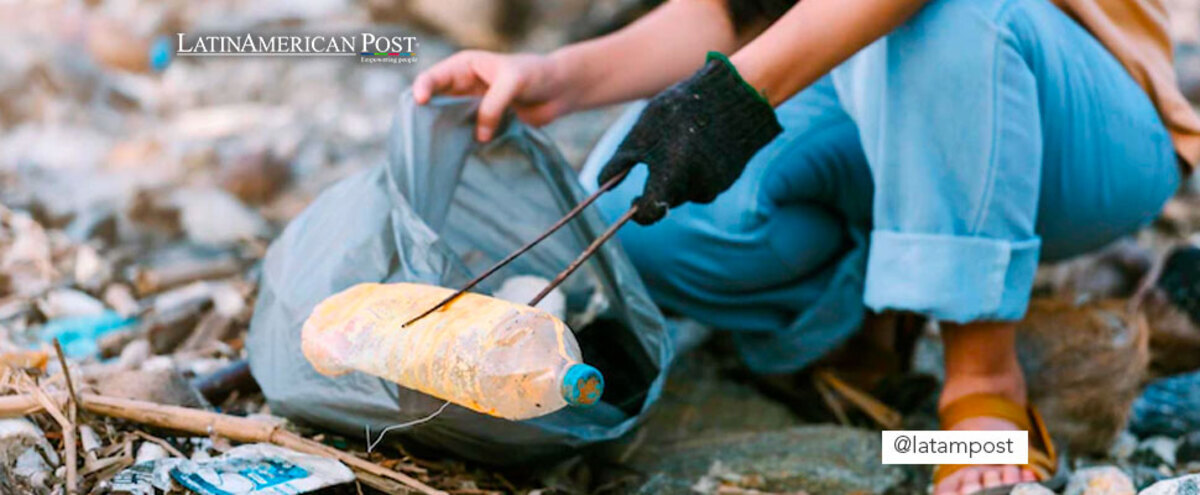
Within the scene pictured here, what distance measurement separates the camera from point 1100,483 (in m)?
1.15

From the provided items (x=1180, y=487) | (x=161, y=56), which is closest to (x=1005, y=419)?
(x=1180, y=487)

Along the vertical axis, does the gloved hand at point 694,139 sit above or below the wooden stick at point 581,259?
above

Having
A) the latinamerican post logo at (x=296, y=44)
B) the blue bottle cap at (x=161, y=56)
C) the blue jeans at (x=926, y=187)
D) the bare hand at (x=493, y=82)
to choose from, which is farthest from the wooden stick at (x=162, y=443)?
the blue bottle cap at (x=161, y=56)

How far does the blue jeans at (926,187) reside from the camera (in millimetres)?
1138

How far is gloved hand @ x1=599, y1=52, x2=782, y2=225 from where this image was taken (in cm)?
101

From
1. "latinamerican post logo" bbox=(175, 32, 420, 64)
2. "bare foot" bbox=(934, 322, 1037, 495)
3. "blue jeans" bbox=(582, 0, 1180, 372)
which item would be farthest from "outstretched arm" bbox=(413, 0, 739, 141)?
"latinamerican post logo" bbox=(175, 32, 420, 64)

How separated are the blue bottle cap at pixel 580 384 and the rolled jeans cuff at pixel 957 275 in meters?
0.46

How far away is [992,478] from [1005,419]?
9 cm

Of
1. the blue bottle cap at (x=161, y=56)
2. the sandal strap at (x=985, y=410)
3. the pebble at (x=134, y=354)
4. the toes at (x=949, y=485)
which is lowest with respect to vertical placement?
the toes at (x=949, y=485)

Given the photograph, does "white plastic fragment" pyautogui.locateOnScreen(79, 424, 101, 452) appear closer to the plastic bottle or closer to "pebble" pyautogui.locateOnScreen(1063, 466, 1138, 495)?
the plastic bottle

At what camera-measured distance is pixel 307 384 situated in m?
1.08

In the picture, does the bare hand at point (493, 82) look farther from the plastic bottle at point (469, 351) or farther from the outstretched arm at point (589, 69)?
the plastic bottle at point (469, 351)

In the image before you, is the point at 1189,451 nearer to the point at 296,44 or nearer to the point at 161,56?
the point at 296,44

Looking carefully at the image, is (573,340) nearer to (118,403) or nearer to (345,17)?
(118,403)
